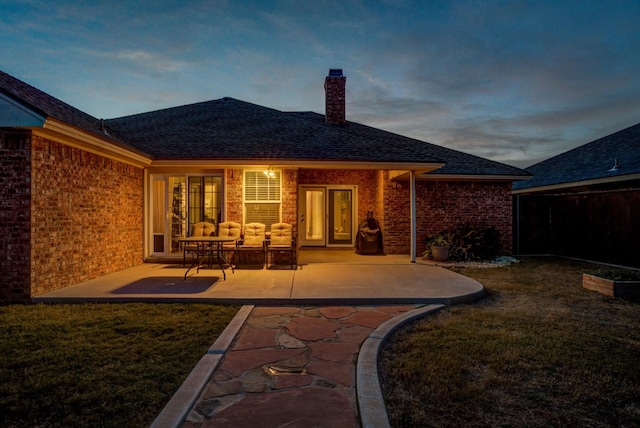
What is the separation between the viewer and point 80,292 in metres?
5.74

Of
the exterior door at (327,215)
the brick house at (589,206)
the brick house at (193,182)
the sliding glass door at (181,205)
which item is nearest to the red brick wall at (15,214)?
the brick house at (193,182)

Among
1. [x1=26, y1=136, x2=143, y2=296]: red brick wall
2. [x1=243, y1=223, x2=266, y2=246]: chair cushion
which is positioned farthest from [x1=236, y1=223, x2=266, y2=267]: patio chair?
[x1=26, y1=136, x2=143, y2=296]: red brick wall

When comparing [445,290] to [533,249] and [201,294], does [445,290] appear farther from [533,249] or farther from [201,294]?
[533,249]

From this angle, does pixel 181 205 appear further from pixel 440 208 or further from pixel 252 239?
pixel 440 208

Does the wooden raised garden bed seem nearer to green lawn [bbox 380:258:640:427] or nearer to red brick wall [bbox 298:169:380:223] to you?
green lawn [bbox 380:258:640:427]

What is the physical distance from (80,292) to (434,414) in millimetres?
5575

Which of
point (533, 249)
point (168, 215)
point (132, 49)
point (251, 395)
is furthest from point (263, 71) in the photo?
point (251, 395)

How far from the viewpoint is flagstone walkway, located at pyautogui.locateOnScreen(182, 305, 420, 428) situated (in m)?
2.36

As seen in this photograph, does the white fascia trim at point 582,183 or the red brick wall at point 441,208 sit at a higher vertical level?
the white fascia trim at point 582,183

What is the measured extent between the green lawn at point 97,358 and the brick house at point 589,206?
10.2 meters

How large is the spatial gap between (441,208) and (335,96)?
5.39m

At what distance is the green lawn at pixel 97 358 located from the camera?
239 cm

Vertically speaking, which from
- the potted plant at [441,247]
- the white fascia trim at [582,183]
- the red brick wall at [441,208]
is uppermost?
the white fascia trim at [582,183]

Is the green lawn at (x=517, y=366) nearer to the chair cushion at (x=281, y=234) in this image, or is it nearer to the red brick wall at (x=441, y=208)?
the chair cushion at (x=281, y=234)
